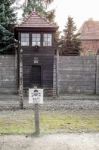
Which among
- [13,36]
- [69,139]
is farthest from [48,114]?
[13,36]

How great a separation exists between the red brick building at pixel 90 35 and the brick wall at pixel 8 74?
27013 mm

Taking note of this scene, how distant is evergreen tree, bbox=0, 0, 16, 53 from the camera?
23.9 metres

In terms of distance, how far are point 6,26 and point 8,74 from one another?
4599 millimetres

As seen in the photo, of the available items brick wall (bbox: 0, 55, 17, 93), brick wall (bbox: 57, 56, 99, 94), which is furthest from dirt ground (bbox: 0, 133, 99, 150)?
brick wall (bbox: 57, 56, 99, 94)

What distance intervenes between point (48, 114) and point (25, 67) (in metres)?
8.75

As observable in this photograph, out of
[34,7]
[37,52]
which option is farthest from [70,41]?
[37,52]

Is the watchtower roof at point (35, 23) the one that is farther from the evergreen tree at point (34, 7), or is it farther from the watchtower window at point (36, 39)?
the evergreen tree at point (34, 7)

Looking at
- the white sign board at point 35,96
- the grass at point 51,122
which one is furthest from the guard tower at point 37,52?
the white sign board at point 35,96

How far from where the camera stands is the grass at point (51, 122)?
9.48 m

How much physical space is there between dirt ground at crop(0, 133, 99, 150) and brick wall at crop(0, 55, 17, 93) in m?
12.7

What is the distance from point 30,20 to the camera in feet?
70.7

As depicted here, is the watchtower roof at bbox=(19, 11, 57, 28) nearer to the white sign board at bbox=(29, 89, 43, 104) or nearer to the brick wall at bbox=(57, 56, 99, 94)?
the brick wall at bbox=(57, 56, 99, 94)

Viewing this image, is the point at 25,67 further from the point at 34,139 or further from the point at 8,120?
the point at 34,139

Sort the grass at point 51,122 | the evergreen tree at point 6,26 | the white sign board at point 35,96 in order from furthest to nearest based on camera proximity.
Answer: the evergreen tree at point 6,26
the grass at point 51,122
the white sign board at point 35,96
